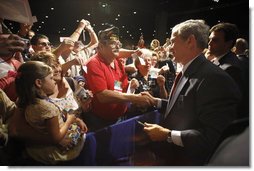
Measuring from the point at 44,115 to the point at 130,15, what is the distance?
1050 millimetres

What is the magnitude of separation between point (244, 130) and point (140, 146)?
1795 mm

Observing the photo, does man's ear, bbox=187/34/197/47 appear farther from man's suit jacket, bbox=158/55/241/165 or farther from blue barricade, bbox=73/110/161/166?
blue barricade, bbox=73/110/161/166

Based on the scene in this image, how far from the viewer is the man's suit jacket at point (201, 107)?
1.91 m

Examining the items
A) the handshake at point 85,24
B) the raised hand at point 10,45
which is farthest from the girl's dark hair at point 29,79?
the handshake at point 85,24

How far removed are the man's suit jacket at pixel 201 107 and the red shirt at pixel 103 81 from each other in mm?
417

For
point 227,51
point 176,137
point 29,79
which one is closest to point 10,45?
point 29,79

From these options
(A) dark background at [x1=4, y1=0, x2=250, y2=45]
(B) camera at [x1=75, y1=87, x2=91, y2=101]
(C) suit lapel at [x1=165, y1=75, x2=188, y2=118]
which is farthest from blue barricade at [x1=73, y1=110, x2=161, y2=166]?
(A) dark background at [x1=4, y1=0, x2=250, y2=45]

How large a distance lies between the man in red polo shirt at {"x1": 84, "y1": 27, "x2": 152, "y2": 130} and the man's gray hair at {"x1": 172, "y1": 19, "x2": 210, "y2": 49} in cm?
50

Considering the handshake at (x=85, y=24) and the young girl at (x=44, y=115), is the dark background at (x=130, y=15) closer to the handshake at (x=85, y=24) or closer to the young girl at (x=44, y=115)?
the handshake at (x=85, y=24)

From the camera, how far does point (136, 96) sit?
2.21m

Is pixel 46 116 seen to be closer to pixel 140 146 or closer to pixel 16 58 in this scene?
pixel 16 58

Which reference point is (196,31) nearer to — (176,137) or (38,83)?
(176,137)

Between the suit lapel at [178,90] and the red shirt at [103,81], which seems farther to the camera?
the red shirt at [103,81]

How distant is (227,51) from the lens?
6.86 ft
